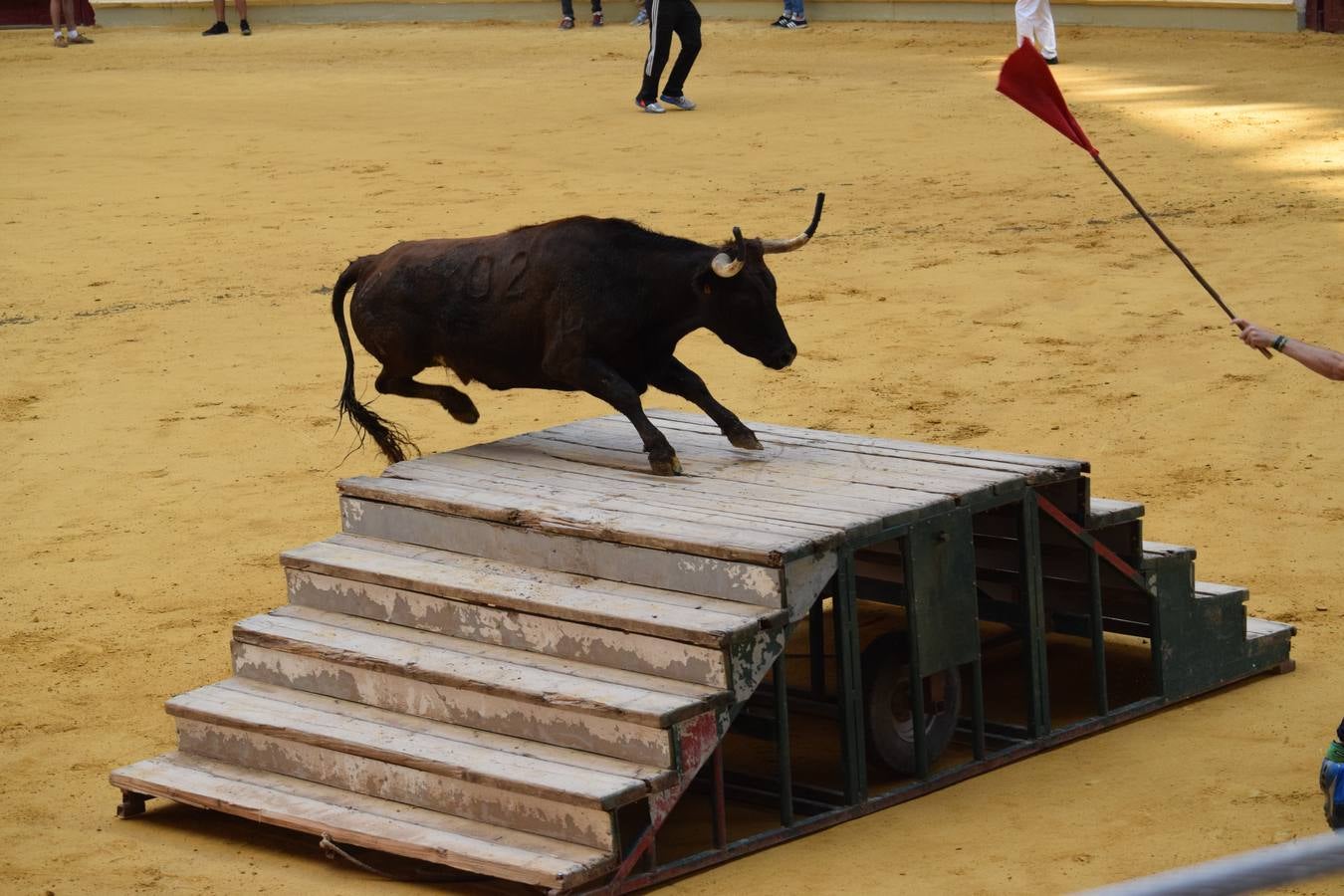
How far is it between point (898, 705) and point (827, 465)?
2.81 feet

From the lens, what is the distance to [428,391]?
24.1 feet

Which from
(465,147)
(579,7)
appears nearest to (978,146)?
(465,147)

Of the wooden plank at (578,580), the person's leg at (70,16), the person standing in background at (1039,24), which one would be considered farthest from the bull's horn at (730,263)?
the person's leg at (70,16)

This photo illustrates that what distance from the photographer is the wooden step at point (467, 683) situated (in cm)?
540

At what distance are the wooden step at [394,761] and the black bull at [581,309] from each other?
1325mm

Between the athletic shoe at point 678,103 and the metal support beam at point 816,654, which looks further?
the athletic shoe at point 678,103

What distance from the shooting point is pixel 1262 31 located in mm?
22500

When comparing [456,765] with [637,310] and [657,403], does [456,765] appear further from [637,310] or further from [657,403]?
[657,403]

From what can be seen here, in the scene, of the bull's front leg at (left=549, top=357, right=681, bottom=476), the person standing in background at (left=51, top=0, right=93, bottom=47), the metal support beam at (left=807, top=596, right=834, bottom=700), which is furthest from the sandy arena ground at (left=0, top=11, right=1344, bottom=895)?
the person standing in background at (left=51, top=0, right=93, bottom=47)

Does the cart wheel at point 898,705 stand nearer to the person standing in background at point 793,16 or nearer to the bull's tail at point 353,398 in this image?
the bull's tail at point 353,398

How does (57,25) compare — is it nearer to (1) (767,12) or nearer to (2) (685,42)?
(1) (767,12)

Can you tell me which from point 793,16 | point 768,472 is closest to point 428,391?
point 768,472

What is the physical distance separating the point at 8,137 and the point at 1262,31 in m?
13.1

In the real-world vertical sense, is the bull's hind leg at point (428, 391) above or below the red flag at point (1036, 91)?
below
